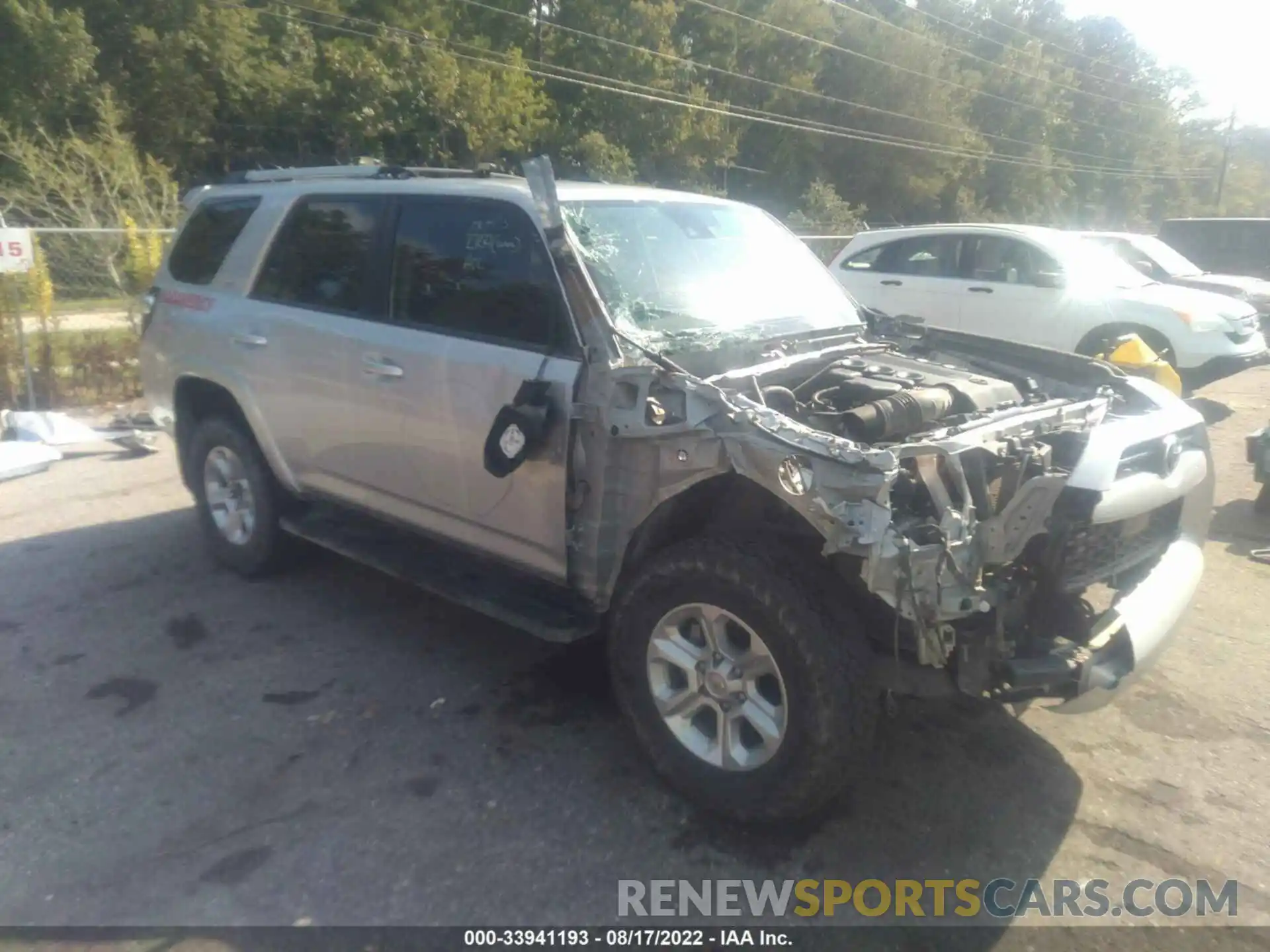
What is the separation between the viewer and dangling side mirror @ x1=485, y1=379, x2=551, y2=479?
3615 millimetres

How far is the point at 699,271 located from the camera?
425 cm

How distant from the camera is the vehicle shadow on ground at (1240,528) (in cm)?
610

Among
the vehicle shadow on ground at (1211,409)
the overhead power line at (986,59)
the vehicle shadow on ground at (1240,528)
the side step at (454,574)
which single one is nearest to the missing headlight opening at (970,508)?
the side step at (454,574)

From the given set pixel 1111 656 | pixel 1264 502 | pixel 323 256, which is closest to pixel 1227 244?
pixel 1264 502

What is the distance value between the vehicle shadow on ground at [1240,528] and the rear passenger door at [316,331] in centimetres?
514

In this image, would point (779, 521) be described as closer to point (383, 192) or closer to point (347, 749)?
point (347, 749)

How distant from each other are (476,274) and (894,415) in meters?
1.80

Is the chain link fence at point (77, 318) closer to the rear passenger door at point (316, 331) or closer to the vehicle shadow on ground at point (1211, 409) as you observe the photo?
the rear passenger door at point (316, 331)

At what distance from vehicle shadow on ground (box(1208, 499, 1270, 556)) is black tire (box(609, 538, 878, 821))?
13.6 feet

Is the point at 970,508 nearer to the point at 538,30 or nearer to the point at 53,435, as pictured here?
the point at 53,435

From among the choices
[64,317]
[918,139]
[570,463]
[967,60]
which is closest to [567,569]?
[570,463]

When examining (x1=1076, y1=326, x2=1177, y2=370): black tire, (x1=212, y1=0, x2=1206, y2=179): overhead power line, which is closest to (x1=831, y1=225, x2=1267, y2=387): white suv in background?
(x1=1076, y1=326, x2=1177, y2=370): black tire

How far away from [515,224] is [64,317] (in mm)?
7499

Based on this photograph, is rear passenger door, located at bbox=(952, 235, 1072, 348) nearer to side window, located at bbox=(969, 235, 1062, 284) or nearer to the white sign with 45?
side window, located at bbox=(969, 235, 1062, 284)
